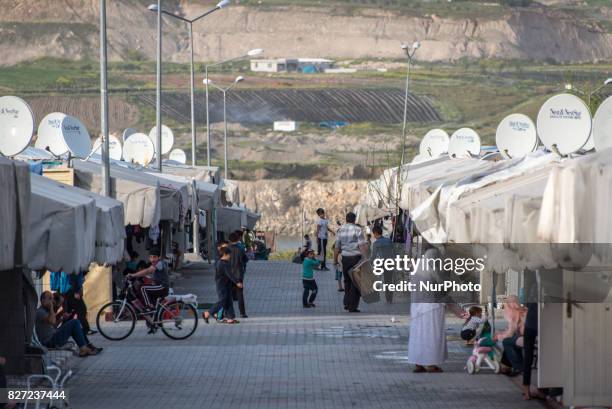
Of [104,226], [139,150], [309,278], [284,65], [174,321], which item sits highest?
[284,65]

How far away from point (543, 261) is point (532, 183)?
243 centimetres

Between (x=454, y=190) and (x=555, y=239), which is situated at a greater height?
(x=454, y=190)

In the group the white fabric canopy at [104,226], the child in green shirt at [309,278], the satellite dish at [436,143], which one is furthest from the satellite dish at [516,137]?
the satellite dish at [436,143]

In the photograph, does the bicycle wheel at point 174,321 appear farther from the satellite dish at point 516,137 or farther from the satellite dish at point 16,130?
the satellite dish at point 516,137

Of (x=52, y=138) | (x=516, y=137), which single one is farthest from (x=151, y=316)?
(x=516, y=137)

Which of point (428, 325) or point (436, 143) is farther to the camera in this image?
point (436, 143)

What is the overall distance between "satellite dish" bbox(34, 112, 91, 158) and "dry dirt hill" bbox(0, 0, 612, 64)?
144661mm

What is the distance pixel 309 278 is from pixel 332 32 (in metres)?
153

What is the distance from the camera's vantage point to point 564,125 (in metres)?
16.8

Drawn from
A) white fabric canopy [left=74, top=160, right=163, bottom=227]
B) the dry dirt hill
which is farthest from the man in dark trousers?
the dry dirt hill

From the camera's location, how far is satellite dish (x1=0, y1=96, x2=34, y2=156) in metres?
18.6

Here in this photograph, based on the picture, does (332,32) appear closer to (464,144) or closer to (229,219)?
(229,219)

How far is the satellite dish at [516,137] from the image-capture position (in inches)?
920

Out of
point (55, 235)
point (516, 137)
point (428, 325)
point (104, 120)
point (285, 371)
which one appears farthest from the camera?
point (516, 137)
